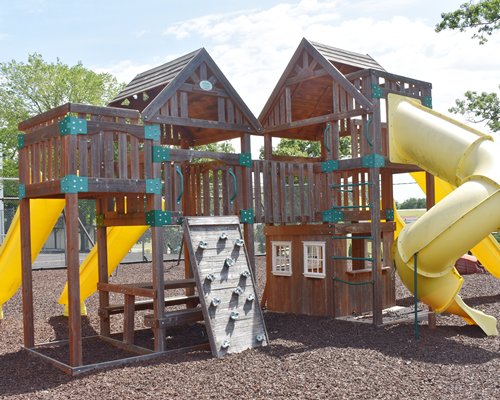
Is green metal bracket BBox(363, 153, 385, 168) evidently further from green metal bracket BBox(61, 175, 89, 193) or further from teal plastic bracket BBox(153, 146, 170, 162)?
green metal bracket BBox(61, 175, 89, 193)

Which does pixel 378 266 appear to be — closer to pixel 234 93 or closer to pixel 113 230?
pixel 234 93

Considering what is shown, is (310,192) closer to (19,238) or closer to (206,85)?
(206,85)

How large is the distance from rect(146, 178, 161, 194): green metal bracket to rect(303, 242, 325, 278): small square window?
3.90 m

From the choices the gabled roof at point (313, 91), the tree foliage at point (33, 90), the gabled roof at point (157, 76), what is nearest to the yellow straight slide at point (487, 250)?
the gabled roof at point (313, 91)

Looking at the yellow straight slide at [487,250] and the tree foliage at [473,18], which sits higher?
the tree foliage at [473,18]

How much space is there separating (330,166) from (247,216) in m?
1.98

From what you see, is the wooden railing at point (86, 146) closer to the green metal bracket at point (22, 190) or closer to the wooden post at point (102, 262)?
the green metal bracket at point (22, 190)

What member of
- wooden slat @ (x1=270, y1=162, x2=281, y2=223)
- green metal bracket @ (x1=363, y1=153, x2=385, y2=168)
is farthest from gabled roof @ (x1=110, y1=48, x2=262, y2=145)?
green metal bracket @ (x1=363, y1=153, x2=385, y2=168)

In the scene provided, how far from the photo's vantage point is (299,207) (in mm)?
11195

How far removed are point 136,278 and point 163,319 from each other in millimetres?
10926

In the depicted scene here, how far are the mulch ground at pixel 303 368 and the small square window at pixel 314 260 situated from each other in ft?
3.73

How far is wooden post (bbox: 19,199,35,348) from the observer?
903 centimetres

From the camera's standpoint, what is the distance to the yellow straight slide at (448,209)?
8.09 meters

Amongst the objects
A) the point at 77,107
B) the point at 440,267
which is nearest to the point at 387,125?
the point at 440,267
